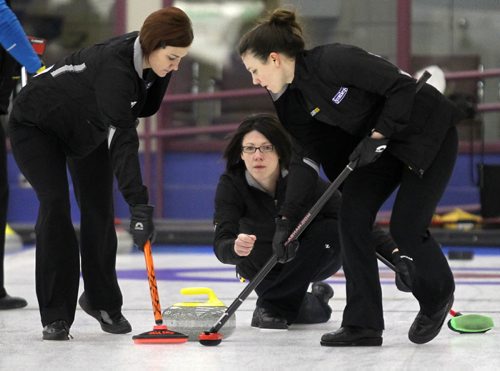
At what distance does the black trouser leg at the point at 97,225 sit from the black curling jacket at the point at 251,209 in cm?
41

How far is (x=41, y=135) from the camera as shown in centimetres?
385

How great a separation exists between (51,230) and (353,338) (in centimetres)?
106

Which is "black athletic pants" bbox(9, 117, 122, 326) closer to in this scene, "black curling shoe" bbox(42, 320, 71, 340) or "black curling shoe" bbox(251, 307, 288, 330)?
"black curling shoe" bbox(42, 320, 71, 340)

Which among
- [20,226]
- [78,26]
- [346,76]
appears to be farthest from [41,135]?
[78,26]

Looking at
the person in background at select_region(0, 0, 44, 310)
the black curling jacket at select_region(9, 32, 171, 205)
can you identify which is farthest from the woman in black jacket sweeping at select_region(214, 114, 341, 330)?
the person in background at select_region(0, 0, 44, 310)

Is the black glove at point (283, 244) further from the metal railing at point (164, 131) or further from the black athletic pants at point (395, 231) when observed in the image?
the metal railing at point (164, 131)

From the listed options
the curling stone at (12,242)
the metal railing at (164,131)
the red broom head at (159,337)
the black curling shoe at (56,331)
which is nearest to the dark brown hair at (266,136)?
the red broom head at (159,337)

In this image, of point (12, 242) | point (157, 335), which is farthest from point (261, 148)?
point (12, 242)

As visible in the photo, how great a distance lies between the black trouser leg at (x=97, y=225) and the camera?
3971 millimetres

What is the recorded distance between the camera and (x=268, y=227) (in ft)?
13.9

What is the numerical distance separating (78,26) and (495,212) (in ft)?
12.1

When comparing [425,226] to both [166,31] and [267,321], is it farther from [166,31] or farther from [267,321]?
[166,31]

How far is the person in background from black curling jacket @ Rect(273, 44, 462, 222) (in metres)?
1.34

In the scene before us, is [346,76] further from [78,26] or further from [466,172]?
[78,26]
